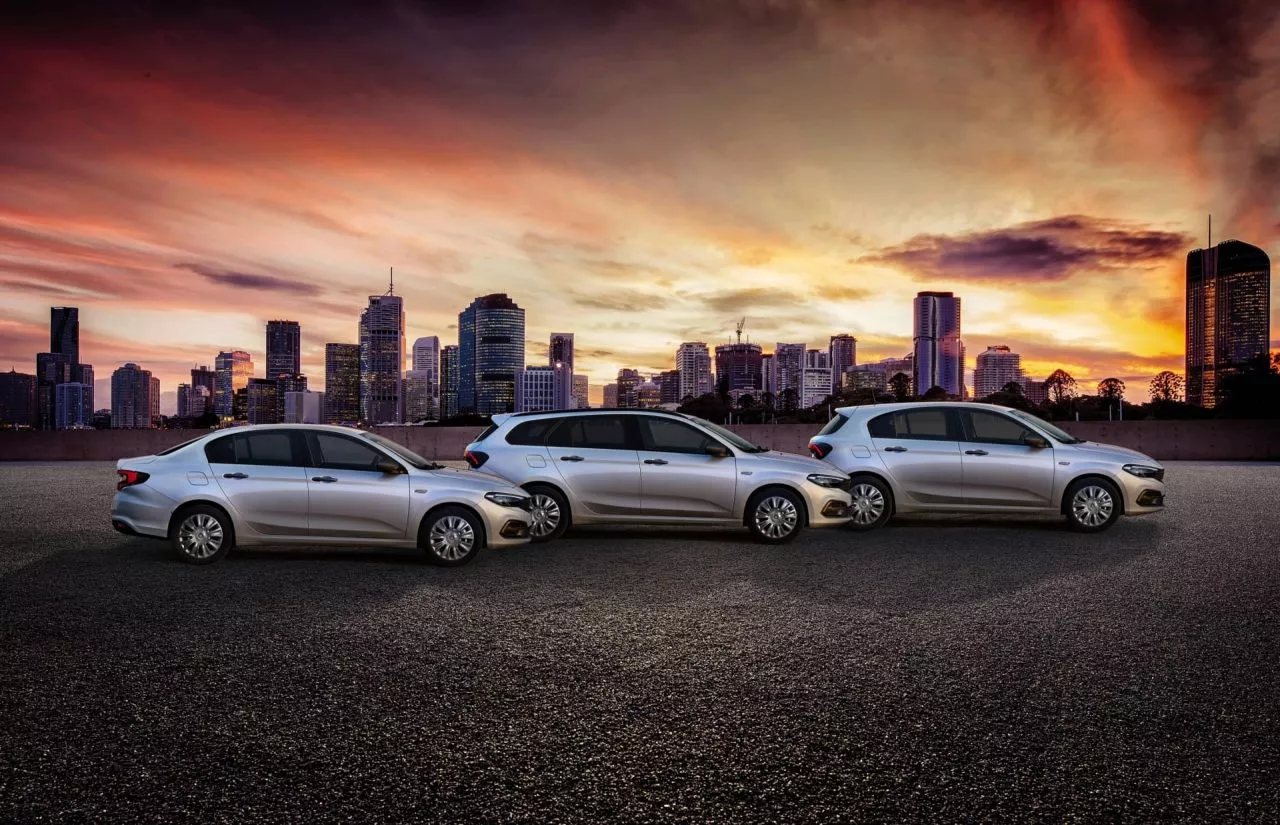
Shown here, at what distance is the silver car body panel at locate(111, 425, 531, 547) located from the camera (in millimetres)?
8977

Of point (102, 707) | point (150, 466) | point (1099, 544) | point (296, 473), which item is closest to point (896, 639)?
point (102, 707)

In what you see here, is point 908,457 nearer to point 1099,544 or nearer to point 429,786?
point 1099,544

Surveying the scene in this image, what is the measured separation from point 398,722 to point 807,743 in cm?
199

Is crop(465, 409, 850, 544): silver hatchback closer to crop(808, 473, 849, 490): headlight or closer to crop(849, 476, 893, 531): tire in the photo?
crop(808, 473, 849, 490): headlight

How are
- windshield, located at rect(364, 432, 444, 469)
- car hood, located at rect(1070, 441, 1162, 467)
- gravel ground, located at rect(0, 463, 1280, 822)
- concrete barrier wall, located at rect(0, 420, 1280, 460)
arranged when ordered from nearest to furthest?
1. gravel ground, located at rect(0, 463, 1280, 822)
2. windshield, located at rect(364, 432, 444, 469)
3. car hood, located at rect(1070, 441, 1162, 467)
4. concrete barrier wall, located at rect(0, 420, 1280, 460)

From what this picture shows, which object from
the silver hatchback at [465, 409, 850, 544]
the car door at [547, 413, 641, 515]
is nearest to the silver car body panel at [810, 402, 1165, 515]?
the silver hatchback at [465, 409, 850, 544]

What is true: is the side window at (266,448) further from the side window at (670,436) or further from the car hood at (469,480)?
the side window at (670,436)

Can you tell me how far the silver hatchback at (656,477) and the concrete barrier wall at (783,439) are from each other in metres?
16.8

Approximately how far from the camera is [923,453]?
37.9ft

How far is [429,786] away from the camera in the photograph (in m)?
3.50

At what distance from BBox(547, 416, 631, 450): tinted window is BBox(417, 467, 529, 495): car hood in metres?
1.53

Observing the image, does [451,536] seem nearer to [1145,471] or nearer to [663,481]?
[663,481]

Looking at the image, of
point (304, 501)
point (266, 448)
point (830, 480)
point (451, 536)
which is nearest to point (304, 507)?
point (304, 501)

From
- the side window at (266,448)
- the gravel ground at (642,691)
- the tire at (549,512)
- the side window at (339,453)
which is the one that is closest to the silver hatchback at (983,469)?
the gravel ground at (642,691)
